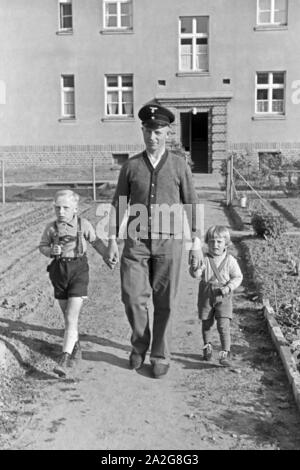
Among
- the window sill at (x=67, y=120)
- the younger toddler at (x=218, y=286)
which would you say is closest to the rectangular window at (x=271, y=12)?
the window sill at (x=67, y=120)

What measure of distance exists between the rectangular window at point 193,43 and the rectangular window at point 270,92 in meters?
2.38

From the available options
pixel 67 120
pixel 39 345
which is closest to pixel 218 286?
pixel 39 345

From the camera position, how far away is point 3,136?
92.5ft

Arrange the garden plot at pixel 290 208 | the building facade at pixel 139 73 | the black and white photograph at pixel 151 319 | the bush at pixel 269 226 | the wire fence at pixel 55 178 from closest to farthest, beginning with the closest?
1. the black and white photograph at pixel 151 319
2. the bush at pixel 269 226
3. the garden plot at pixel 290 208
4. the wire fence at pixel 55 178
5. the building facade at pixel 139 73

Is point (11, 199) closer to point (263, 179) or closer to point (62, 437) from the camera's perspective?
point (263, 179)

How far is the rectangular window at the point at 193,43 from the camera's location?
27188mm

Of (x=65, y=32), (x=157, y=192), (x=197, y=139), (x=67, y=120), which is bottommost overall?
(x=197, y=139)

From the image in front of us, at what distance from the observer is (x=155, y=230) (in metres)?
5.04

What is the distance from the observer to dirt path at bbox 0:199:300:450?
400 cm

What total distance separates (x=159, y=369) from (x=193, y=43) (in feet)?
78.9

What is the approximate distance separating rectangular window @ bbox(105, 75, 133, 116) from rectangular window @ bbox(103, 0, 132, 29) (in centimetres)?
217

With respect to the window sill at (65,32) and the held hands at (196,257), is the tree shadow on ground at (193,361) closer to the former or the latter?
the held hands at (196,257)

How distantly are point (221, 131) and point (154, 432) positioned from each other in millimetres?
24014

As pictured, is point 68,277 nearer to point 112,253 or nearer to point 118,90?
point 112,253
